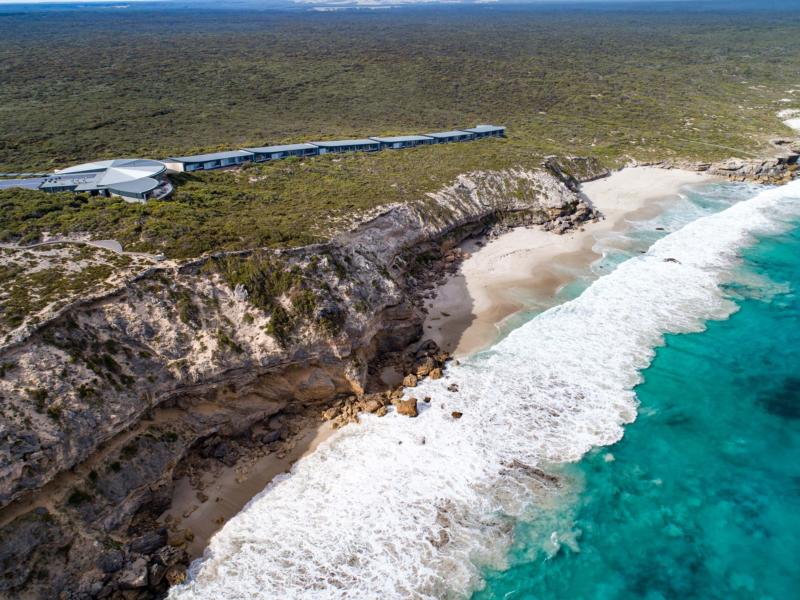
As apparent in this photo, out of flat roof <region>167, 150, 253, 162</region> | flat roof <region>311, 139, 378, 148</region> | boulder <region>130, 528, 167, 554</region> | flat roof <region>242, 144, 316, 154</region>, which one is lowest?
boulder <region>130, 528, 167, 554</region>

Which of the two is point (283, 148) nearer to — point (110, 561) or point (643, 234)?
point (643, 234)

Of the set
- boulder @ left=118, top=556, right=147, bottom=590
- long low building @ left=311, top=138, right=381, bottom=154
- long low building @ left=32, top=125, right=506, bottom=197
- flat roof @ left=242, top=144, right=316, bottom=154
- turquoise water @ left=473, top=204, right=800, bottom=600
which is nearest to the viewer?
boulder @ left=118, top=556, right=147, bottom=590

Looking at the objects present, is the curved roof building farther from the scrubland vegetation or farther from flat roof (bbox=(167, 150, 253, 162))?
flat roof (bbox=(167, 150, 253, 162))

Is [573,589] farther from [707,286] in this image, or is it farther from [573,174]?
[573,174]

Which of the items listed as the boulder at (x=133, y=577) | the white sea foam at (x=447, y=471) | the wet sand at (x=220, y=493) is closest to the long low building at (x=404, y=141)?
the white sea foam at (x=447, y=471)

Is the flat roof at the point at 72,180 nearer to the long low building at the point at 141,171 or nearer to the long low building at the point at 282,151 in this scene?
the long low building at the point at 141,171

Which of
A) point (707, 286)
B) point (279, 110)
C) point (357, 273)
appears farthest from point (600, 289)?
point (279, 110)

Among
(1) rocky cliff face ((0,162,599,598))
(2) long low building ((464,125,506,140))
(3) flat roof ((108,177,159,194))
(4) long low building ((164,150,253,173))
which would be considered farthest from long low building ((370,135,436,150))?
(3) flat roof ((108,177,159,194))
